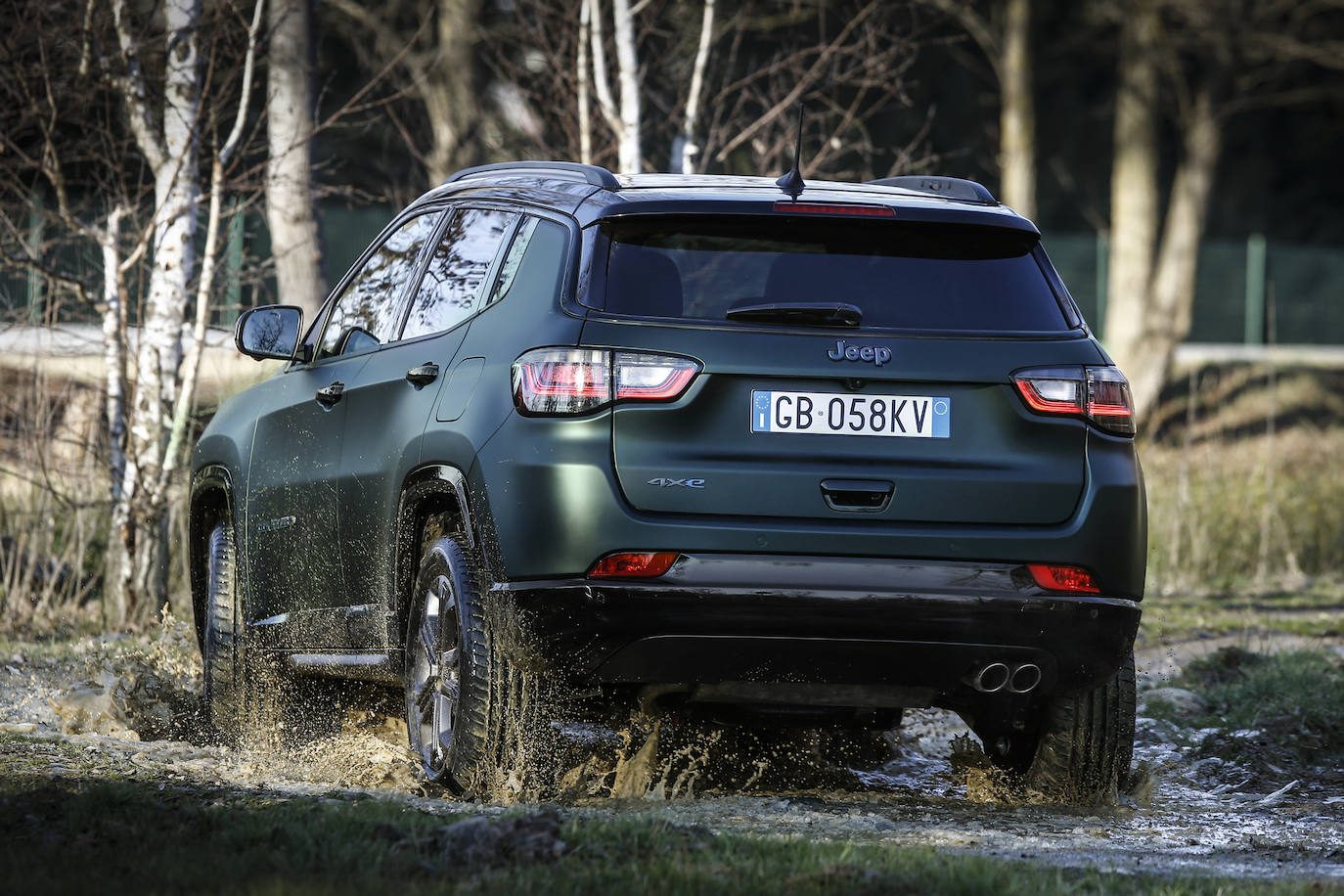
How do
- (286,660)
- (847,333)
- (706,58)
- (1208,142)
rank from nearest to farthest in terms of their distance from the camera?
(847,333) → (286,660) → (706,58) → (1208,142)

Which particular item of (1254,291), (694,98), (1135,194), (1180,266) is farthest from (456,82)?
(1254,291)

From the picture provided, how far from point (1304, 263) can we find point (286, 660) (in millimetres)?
29882

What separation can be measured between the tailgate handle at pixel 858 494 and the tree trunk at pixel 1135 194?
72.1 feet

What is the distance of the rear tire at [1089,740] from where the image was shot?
560 cm

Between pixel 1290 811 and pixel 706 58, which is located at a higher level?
pixel 706 58

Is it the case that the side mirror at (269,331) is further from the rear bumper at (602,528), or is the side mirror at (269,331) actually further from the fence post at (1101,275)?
the fence post at (1101,275)

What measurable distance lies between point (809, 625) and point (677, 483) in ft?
1.62

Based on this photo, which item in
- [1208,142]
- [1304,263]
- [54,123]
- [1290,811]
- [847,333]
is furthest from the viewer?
[1304,263]

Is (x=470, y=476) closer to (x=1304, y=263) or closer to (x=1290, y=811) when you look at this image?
(x=1290, y=811)

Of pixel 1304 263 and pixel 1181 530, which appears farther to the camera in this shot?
pixel 1304 263

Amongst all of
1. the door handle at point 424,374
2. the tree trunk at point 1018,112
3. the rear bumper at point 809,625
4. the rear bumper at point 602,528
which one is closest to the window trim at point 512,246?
the door handle at point 424,374

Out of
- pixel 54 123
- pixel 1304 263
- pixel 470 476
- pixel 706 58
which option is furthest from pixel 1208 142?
pixel 470 476

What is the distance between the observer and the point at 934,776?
271 inches

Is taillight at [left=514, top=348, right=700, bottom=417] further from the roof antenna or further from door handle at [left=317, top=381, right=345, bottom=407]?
door handle at [left=317, top=381, right=345, bottom=407]
